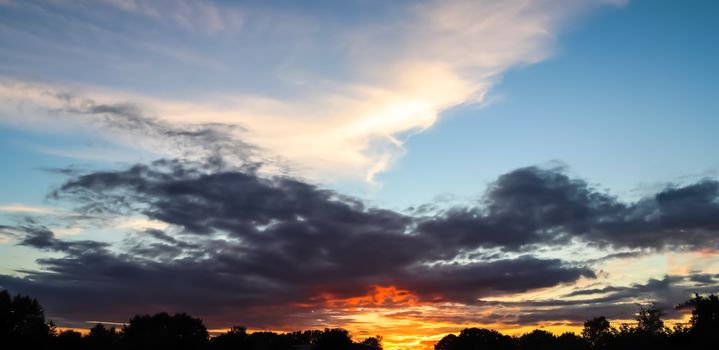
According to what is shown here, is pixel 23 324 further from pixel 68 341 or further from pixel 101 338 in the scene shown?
pixel 101 338

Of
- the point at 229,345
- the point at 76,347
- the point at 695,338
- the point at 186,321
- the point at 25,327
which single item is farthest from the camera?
the point at 186,321

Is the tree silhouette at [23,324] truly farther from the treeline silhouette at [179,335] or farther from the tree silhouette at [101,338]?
the tree silhouette at [101,338]

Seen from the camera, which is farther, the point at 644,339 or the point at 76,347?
the point at 76,347

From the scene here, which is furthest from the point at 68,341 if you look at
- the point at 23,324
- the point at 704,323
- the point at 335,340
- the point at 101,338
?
the point at 704,323

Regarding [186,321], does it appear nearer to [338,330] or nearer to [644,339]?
[338,330]

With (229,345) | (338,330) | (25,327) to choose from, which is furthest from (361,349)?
(25,327)

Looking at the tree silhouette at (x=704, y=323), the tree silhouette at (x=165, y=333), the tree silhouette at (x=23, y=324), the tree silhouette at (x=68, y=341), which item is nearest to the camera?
the tree silhouette at (x=704, y=323)

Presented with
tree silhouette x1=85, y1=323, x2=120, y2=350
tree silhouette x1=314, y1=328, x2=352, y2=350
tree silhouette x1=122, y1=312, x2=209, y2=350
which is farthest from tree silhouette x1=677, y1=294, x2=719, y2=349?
tree silhouette x1=85, y1=323, x2=120, y2=350

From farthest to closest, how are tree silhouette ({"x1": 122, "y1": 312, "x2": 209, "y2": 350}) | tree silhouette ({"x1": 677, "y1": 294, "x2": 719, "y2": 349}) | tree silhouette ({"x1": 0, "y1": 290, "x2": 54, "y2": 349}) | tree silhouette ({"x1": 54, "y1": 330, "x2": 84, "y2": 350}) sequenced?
tree silhouette ({"x1": 122, "y1": 312, "x2": 209, "y2": 350}) < tree silhouette ({"x1": 54, "y1": 330, "x2": 84, "y2": 350}) < tree silhouette ({"x1": 0, "y1": 290, "x2": 54, "y2": 349}) < tree silhouette ({"x1": 677, "y1": 294, "x2": 719, "y2": 349})

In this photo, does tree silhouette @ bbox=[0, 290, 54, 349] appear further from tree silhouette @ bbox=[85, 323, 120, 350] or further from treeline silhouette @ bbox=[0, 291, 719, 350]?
tree silhouette @ bbox=[85, 323, 120, 350]

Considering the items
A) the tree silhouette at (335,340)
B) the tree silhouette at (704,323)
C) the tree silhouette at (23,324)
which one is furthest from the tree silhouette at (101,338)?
the tree silhouette at (704,323)

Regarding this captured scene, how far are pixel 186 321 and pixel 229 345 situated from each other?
19.4 m

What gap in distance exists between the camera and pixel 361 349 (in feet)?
520

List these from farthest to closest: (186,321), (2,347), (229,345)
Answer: (186,321) < (229,345) < (2,347)
